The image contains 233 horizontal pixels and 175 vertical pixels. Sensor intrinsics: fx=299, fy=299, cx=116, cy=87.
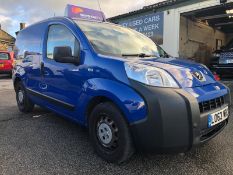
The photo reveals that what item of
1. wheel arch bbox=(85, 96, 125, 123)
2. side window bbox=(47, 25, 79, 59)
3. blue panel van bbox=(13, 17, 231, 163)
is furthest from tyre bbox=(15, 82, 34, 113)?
wheel arch bbox=(85, 96, 125, 123)

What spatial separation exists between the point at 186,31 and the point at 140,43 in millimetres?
10788

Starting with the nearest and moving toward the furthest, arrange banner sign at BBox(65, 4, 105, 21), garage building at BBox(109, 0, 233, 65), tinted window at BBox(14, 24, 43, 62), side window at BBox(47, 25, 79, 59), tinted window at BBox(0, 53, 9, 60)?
side window at BBox(47, 25, 79, 59) → tinted window at BBox(14, 24, 43, 62) → banner sign at BBox(65, 4, 105, 21) → garage building at BBox(109, 0, 233, 65) → tinted window at BBox(0, 53, 9, 60)

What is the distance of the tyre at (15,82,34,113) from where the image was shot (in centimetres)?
568

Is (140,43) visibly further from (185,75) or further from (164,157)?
(164,157)

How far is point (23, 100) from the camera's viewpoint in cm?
580

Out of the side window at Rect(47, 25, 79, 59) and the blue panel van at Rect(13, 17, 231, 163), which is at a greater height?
the side window at Rect(47, 25, 79, 59)

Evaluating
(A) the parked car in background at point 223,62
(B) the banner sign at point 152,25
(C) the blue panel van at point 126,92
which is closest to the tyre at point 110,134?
(C) the blue panel van at point 126,92

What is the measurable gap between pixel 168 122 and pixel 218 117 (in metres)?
0.75

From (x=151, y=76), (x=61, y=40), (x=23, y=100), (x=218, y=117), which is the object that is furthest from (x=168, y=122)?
(x=23, y=100)

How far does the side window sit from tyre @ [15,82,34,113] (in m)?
1.40

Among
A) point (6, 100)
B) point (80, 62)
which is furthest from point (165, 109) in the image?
point (6, 100)

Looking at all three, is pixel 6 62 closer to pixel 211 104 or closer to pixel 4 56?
pixel 4 56

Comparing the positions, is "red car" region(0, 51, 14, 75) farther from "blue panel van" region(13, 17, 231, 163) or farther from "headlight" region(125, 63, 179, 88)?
"headlight" region(125, 63, 179, 88)

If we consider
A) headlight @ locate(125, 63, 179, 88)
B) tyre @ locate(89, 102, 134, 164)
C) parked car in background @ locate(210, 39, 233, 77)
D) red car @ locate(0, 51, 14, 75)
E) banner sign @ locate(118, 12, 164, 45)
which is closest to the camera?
headlight @ locate(125, 63, 179, 88)
